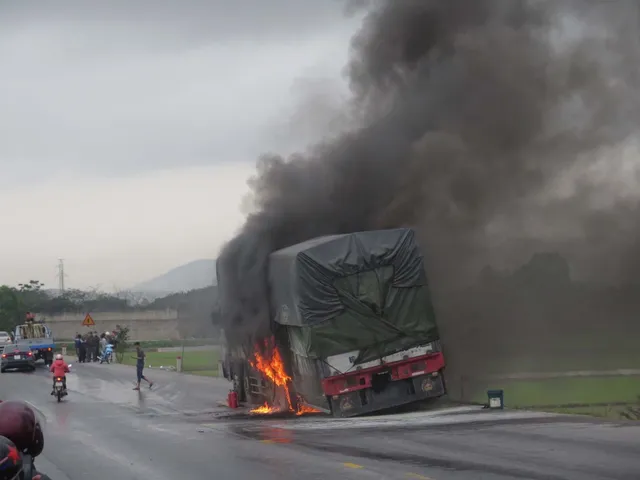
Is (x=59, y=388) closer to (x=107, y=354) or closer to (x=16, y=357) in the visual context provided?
(x=16, y=357)

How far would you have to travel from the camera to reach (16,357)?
123 feet

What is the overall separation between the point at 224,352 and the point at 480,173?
8.05 meters

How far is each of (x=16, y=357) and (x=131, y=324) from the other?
3635 cm

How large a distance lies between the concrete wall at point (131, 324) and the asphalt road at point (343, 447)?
177 feet

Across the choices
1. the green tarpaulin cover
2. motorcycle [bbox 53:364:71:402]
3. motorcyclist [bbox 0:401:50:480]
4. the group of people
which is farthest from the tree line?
motorcyclist [bbox 0:401:50:480]

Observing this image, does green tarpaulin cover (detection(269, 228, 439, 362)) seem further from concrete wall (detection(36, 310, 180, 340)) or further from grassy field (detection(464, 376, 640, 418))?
concrete wall (detection(36, 310, 180, 340))

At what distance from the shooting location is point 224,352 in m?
22.4

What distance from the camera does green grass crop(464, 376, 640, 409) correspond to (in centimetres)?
3495

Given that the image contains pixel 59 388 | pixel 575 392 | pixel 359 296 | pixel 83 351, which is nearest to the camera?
pixel 359 296

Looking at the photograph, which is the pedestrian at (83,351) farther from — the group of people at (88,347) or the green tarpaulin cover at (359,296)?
the green tarpaulin cover at (359,296)

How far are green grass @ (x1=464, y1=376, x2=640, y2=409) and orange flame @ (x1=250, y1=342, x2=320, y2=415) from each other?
1426 centimetres

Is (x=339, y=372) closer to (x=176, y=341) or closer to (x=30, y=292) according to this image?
(x=176, y=341)

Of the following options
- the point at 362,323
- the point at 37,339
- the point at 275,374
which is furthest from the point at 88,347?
the point at 362,323

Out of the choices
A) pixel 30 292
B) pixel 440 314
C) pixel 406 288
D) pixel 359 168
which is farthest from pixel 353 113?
pixel 30 292
